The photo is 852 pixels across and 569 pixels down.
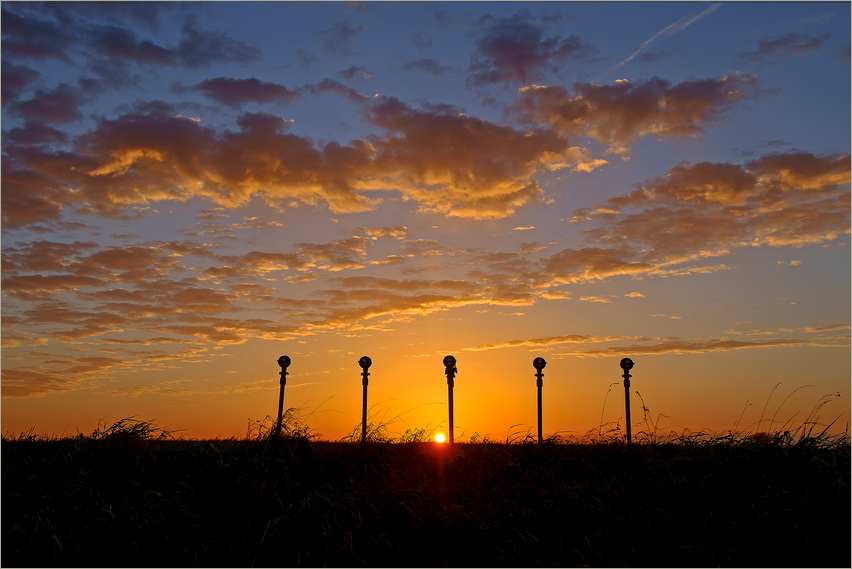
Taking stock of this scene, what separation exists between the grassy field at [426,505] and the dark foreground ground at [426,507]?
3cm

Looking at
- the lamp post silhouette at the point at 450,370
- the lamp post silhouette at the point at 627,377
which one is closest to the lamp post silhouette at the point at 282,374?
the lamp post silhouette at the point at 450,370

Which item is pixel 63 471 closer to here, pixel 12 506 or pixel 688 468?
pixel 12 506

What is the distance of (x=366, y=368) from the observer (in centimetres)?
2142

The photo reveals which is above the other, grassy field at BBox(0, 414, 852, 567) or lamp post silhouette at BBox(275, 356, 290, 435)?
lamp post silhouette at BBox(275, 356, 290, 435)

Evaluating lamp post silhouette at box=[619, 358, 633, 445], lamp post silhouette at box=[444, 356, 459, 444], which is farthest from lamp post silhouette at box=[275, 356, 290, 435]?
lamp post silhouette at box=[619, 358, 633, 445]

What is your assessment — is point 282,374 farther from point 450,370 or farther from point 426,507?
point 426,507

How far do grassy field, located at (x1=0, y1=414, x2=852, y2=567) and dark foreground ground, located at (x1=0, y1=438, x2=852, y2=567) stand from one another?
3 centimetres

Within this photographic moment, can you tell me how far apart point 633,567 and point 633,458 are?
4.71 meters

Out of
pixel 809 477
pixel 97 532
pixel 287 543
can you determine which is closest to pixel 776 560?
pixel 809 477

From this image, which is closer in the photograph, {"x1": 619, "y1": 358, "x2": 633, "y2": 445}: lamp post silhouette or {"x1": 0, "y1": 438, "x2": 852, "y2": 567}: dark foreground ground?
{"x1": 0, "y1": 438, "x2": 852, "y2": 567}: dark foreground ground

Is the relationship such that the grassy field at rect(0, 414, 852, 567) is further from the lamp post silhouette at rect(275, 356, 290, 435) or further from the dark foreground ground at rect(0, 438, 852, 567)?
the lamp post silhouette at rect(275, 356, 290, 435)

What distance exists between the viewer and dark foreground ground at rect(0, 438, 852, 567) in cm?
1013

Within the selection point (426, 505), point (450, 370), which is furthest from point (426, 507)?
point (450, 370)

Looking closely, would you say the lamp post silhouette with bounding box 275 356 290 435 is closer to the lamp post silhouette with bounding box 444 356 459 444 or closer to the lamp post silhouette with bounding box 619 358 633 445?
→ the lamp post silhouette with bounding box 444 356 459 444
